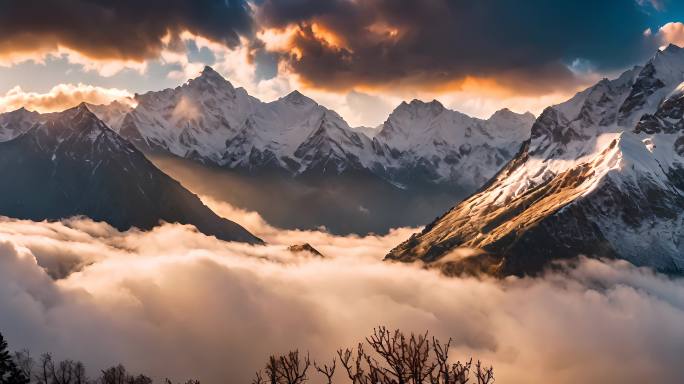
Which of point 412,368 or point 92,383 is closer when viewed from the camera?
point 412,368

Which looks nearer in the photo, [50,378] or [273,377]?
[273,377]

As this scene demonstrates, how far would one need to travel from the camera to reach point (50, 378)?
19825 cm

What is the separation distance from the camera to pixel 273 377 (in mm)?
53969

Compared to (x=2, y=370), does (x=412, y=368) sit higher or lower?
lower

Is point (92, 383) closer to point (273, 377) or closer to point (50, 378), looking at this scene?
point (50, 378)

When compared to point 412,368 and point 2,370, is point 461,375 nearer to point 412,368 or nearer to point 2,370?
point 412,368

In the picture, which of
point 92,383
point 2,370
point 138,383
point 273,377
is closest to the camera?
point 273,377

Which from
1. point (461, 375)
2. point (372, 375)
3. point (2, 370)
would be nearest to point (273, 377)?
point (372, 375)

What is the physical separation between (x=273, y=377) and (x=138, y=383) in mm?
104996

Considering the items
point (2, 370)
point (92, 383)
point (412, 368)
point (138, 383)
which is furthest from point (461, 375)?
point (92, 383)

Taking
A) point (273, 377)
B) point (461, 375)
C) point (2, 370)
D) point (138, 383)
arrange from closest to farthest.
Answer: point (461, 375) < point (273, 377) < point (2, 370) < point (138, 383)

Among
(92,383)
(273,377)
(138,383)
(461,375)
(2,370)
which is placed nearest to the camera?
(461,375)

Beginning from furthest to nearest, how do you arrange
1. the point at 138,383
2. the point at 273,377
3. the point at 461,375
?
the point at 138,383 < the point at 273,377 < the point at 461,375

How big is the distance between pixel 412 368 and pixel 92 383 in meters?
180
